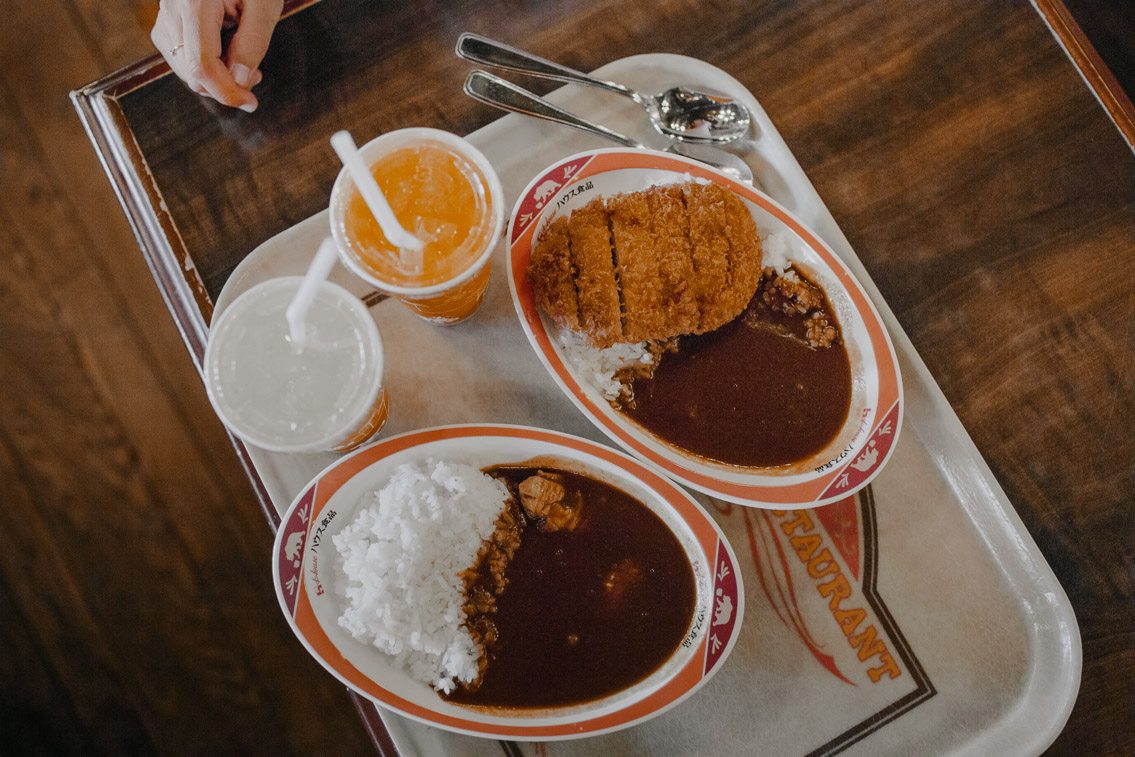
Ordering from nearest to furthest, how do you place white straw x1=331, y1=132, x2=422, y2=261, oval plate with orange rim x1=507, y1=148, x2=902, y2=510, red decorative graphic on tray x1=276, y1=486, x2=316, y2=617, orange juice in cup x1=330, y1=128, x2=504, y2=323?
white straw x1=331, y1=132, x2=422, y2=261 → orange juice in cup x1=330, y1=128, x2=504, y2=323 → red decorative graphic on tray x1=276, y1=486, x2=316, y2=617 → oval plate with orange rim x1=507, y1=148, x2=902, y2=510

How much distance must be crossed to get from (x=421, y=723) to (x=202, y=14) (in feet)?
6.30

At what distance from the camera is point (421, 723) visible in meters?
1.60

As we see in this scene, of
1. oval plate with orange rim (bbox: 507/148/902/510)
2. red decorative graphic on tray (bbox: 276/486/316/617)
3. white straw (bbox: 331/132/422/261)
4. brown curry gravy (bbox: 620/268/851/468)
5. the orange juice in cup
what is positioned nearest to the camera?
white straw (bbox: 331/132/422/261)

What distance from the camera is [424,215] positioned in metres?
1.37

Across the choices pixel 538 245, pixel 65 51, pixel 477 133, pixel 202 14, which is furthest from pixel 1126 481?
pixel 65 51

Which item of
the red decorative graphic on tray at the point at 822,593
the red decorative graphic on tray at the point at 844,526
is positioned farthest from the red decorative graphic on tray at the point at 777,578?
the red decorative graphic on tray at the point at 844,526

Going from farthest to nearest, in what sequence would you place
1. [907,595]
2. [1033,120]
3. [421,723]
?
1. [1033,120]
2. [907,595]
3. [421,723]

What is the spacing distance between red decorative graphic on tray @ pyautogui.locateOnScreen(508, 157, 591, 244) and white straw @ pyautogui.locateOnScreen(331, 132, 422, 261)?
0.39 m

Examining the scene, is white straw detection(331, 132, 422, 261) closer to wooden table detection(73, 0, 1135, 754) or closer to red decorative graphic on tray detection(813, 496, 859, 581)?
wooden table detection(73, 0, 1135, 754)

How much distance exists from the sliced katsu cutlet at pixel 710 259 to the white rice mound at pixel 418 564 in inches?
28.4

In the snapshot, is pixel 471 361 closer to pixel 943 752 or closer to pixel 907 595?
pixel 907 595

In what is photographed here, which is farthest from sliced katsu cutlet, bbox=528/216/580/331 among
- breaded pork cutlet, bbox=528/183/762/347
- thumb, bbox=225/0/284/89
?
thumb, bbox=225/0/284/89

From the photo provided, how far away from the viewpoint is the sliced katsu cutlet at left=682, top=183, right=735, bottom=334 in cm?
164

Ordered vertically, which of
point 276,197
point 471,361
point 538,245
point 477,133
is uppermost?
point 276,197
